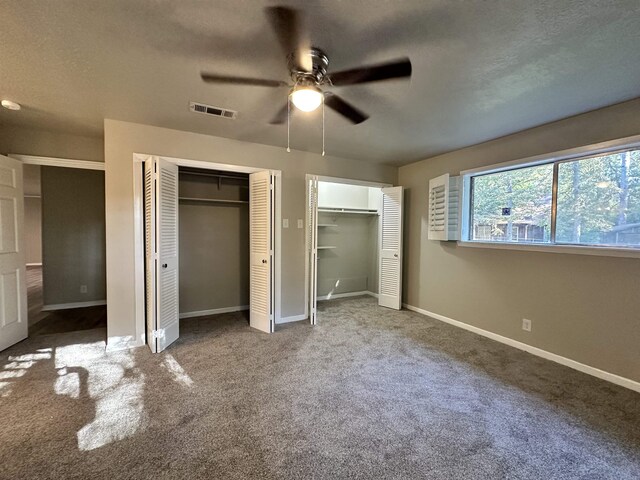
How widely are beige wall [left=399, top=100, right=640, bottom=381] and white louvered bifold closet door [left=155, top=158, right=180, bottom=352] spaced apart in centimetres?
367

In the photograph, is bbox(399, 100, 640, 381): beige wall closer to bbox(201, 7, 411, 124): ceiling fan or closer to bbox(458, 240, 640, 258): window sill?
bbox(458, 240, 640, 258): window sill

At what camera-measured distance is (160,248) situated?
310 centimetres

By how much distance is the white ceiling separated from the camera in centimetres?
152

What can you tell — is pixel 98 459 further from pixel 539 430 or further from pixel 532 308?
pixel 532 308

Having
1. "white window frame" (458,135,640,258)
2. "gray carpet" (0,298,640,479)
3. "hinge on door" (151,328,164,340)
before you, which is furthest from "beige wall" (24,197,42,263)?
"white window frame" (458,135,640,258)

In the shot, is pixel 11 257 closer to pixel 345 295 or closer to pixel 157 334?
pixel 157 334

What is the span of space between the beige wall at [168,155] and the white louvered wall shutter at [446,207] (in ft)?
5.83

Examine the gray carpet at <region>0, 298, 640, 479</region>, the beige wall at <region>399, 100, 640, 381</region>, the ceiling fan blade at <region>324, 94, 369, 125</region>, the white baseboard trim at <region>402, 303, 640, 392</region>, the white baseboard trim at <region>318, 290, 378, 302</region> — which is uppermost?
the ceiling fan blade at <region>324, 94, 369, 125</region>

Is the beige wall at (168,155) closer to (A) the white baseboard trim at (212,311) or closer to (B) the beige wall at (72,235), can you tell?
(A) the white baseboard trim at (212,311)

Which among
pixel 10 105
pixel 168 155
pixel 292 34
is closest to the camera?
pixel 292 34

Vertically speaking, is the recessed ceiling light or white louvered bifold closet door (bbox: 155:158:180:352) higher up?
the recessed ceiling light

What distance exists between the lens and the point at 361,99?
2492 mm

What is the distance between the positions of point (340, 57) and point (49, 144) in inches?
149

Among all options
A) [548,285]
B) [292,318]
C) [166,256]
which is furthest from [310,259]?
[548,285]
